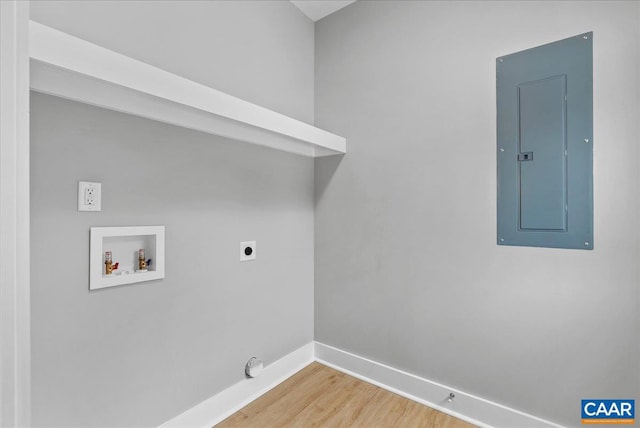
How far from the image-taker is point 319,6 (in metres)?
2.07

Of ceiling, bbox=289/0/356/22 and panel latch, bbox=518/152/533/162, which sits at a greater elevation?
ceiling, bbox=289/0/356/22

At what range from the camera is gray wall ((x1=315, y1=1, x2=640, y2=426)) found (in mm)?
1250

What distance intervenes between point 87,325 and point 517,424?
1901 mm

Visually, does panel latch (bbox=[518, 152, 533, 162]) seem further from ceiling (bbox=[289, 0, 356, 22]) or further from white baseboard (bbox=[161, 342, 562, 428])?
ceiling (bbox=[289, 0, 356, 22])

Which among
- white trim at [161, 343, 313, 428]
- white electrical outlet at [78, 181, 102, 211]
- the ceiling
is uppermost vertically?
the ceiling

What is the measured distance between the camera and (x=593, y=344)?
1.29m

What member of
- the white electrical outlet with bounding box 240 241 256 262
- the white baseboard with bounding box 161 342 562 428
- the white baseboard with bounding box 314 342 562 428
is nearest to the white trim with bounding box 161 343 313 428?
the white baseboard with bounding box 161 342 562 428

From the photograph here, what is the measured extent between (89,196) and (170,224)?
1.09 ft

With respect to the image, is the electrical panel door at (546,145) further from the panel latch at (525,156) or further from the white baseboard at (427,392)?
the white baseboard at (427,392)

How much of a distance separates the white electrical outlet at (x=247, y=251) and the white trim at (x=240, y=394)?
0.67 metres

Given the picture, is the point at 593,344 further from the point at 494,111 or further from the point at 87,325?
the point at 87,325

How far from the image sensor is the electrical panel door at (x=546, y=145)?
1.30m

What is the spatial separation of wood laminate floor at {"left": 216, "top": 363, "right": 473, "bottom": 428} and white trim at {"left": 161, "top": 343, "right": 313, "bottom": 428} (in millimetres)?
40

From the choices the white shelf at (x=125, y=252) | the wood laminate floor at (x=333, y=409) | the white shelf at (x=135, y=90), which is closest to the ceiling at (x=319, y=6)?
the white shelf at (x=135, y=90)
